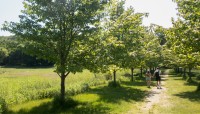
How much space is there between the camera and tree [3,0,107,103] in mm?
17250

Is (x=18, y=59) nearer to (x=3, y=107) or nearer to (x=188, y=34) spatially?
(x=3, y=107)

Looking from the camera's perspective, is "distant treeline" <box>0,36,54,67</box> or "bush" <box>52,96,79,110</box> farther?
"distant treeline" <box>0,36,54,67</box>

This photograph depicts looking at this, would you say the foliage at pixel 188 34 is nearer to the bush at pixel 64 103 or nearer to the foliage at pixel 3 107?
the bush at pixel 64 103

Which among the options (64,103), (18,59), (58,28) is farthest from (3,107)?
(18,59)

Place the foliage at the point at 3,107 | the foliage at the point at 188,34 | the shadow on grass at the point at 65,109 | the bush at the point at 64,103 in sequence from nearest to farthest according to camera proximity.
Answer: the foliage at the point at 3,107 < the shadow on grass at the point at 65,109 < the bush at the point at 64,103 < the foliage at the point at 188,34

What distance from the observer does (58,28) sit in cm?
1789

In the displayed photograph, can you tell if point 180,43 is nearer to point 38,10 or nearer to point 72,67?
point 72,67

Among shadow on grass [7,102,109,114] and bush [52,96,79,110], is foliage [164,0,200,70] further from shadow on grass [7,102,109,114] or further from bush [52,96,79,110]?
bush [52,96,79,110]

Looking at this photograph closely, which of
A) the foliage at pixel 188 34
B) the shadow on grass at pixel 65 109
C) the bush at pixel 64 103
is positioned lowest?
the shadow on grass at pixel 65 109

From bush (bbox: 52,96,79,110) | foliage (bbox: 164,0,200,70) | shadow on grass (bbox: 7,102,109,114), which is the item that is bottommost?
shadow on grass (bbox: 7,102,109,114)

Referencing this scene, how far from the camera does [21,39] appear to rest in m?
18.8

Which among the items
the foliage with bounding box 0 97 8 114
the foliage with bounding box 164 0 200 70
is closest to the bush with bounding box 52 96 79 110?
the foliage with bounding box 0 97 8 114

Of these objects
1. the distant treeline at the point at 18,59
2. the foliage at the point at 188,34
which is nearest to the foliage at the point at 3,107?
the foliage at the point at 188,34

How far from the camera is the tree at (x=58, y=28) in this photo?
17.2 m
